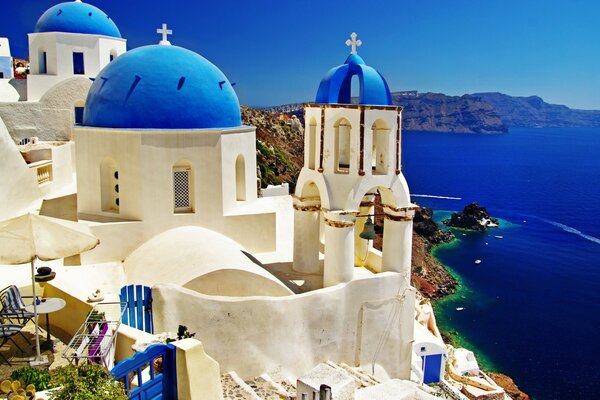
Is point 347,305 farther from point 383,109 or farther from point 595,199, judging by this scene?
point 595,199

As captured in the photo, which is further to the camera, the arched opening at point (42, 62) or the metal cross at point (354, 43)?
the arched opening at point (42, 62)

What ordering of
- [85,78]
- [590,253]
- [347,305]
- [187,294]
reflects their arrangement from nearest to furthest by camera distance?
1. [187,294]
2. [347,305]
3. [85,78]
4. [590,253]

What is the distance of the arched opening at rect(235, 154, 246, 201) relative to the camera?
13.9 metres

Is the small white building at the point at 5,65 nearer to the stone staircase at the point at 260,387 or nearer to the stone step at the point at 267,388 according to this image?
the stone staircase at the point at 260,387

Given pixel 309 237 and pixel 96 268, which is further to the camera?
pixel 309 237

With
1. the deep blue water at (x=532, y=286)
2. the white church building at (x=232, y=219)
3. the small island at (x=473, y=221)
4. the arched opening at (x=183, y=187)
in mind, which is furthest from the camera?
the small island at (x=473, y=221)

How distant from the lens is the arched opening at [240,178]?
1387cm

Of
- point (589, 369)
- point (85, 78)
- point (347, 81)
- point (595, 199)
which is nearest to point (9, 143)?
point (85, 78)

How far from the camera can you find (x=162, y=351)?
7000mm

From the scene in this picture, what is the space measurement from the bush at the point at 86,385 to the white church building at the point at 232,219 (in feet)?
12.4

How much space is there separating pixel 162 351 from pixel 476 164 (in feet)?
480

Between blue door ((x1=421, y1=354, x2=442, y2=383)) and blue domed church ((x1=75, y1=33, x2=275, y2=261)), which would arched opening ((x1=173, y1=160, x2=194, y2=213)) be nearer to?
blue domed church ((x1=75, y1=33, x2=275, y2=261))

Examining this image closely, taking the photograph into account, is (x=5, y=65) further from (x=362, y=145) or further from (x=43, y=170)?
(x=362, y=145)

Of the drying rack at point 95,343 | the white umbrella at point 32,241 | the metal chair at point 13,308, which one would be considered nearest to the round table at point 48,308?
the metal chair at point 13,308
